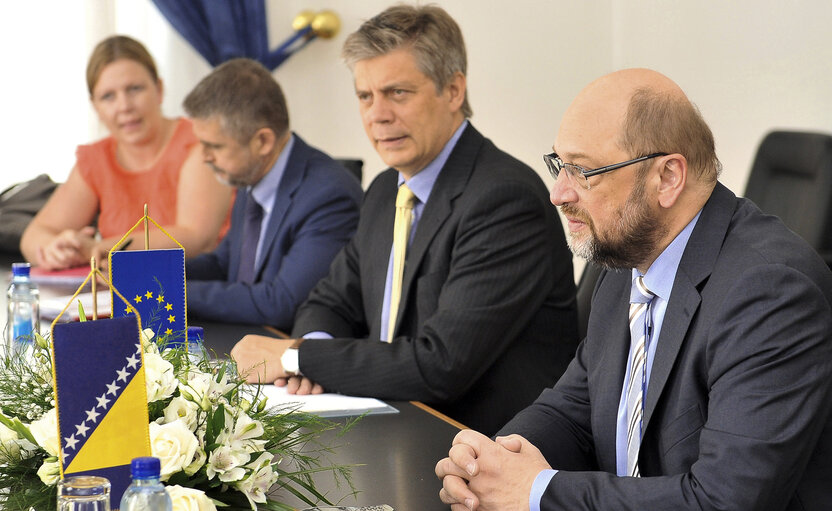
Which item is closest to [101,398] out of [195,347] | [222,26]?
[195,347]

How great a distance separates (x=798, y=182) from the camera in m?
3.18

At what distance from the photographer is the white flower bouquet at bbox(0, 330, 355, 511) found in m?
1.08

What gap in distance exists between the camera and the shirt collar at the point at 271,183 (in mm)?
3256

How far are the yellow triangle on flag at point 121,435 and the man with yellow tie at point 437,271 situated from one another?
103cm

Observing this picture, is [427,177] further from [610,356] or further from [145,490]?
[145,490]

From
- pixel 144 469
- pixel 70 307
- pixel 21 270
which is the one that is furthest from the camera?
pixel 70 307

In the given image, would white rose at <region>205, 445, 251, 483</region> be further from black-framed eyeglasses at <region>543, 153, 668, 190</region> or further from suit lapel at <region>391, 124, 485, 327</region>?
suit lapel at <region>391, 124, 485, 327</region>

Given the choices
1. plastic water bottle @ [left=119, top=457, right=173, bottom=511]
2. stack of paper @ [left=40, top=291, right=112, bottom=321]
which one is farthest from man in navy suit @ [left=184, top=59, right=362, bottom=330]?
plastic water bottle @ [left=119, top=457, right=173, bottom=511]

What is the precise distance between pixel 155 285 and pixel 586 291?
139cm

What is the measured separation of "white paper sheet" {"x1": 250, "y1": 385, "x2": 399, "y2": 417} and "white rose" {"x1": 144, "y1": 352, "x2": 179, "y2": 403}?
69 cm

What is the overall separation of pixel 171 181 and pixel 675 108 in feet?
9.88

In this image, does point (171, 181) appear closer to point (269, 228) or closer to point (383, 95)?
point (269, 228)

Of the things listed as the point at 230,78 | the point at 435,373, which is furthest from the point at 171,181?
the point at 435,373

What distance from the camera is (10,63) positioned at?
5340mm
